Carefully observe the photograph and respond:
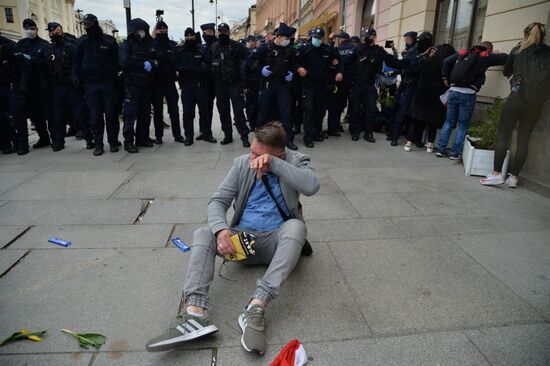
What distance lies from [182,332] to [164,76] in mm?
6275

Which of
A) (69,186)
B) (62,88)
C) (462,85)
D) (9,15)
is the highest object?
(9,15)

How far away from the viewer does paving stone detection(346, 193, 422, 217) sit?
14.3 ft

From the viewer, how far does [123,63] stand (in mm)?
6801

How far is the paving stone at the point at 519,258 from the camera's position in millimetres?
2854

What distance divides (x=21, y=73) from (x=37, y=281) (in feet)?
17.8

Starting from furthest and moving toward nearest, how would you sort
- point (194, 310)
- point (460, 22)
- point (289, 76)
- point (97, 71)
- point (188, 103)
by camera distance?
point (460, 22) < point (188, 103) < point (289, 76) < point (97, 71) < point (194, 310)

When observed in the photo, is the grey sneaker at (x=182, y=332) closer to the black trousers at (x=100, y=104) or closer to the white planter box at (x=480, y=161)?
the white planter box at (x=480, y=161)

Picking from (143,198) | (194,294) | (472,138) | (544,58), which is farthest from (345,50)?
(194,294)

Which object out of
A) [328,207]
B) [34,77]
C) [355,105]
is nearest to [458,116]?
[355,105]

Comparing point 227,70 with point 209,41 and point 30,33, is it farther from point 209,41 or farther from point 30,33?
point 30,33

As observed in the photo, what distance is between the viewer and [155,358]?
2221mm

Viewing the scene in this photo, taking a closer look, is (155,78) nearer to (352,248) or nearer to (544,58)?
(352,248)

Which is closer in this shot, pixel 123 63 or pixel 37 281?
pixel 37 281

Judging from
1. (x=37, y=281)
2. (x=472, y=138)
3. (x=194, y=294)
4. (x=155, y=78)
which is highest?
(x=155, y=78)
